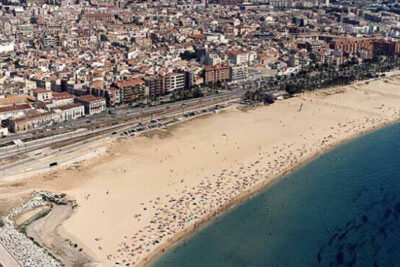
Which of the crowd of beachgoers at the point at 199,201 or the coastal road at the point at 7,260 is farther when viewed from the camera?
the crowd of beachgoers at the point at 199,201

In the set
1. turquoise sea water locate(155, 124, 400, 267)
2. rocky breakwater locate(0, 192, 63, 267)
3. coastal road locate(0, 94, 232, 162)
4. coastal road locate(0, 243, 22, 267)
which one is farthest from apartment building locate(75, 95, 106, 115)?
coastal road locate(0, 243, 22, 267)

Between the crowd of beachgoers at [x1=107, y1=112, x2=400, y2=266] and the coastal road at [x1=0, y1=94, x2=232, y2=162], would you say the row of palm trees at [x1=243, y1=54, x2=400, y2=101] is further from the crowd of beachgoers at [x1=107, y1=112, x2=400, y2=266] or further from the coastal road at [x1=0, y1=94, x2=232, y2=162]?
the crowd of beachgoers at [x1=107, y1=112, x2=400, y2=266]

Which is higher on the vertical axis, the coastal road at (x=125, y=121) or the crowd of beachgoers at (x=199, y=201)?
the coastal road at (x=125, y=121)

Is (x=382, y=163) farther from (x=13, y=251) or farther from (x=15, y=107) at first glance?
(x=15, y=107)

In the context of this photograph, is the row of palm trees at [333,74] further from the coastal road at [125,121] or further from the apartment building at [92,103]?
the apartment building at [92,103]

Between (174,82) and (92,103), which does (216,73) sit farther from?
(92,103)

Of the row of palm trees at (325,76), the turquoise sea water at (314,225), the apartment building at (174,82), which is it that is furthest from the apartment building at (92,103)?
the turquoise sea water at (314,225)
